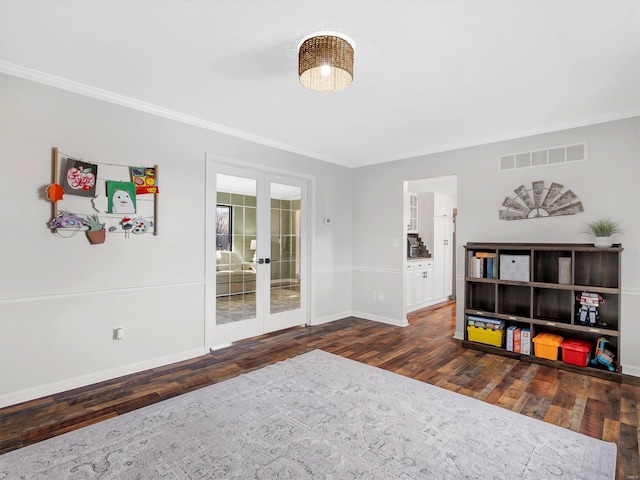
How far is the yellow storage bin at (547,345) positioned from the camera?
3467 millimetres

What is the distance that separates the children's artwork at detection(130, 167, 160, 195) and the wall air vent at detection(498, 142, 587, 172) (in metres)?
3.93

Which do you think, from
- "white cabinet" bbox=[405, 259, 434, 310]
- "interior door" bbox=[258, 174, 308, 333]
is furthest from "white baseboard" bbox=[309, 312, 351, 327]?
"white cabinet" bbox=[405, 259, 434, 310]

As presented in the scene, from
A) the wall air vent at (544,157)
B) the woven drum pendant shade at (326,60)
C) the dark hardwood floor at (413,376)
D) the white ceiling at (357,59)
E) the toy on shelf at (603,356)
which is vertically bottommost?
the dark hardwood floor at (413,376)

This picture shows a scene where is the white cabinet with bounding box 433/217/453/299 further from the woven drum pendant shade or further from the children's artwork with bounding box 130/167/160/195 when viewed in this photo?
the children's artwork with bounding box 130/167/160/195

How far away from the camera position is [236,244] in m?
4.14

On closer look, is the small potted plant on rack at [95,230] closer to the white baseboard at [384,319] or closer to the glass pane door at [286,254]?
the glass pane door at [286,254]

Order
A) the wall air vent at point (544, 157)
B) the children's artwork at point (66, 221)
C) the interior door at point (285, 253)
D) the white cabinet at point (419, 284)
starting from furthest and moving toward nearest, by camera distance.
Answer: the white cabinet at point (419, 284)
the interior door at point (285, 253)
the wall air vent at point (544, 157)
the children's artwork at point (66, 221)

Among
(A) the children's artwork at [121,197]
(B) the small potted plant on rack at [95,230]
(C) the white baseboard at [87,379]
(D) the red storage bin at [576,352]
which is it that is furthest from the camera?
(D) the red storage bin at [576,352]

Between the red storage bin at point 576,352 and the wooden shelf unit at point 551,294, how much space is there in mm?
57

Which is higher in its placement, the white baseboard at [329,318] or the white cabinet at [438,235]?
the white cabinet at [438,235]

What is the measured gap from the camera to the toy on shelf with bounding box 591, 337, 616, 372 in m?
3.22

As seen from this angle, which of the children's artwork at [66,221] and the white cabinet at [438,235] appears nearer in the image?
the children's artwork at [66,221]

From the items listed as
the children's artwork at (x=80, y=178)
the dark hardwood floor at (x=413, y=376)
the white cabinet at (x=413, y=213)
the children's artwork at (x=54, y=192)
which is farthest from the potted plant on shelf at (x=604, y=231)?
the children's artwork at (x=54, y=192)

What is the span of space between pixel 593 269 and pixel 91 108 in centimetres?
510
